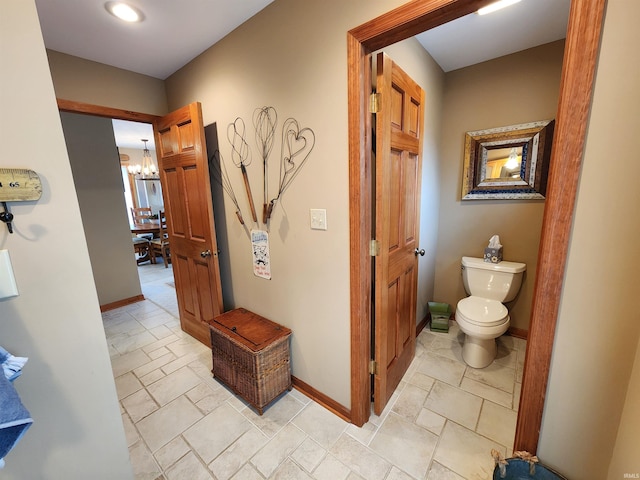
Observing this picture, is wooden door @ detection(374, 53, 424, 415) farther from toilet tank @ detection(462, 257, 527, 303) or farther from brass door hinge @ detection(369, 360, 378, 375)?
toilet tank @ detection(462, 257, 527, 303)

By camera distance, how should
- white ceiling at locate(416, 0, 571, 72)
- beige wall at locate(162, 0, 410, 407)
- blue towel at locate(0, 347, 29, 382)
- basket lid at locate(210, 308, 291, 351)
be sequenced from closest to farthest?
blue towel at locate(0, 347, 29, 382)
beige wall at locate(162, 0, 410, 407)
white ceiling at locate(416, 0, 571, 72)
basket lid at locate(210, 308, 291, 351)

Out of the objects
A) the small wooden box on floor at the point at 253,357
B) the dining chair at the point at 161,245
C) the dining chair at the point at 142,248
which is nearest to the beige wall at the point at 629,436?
the small wooden box on floor at the point at 253,357

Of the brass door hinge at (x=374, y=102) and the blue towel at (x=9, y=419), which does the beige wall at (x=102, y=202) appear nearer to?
the blue towel at (x=9, y=419)

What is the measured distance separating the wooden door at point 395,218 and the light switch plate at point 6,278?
1.43m

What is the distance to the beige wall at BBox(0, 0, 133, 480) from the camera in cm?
74

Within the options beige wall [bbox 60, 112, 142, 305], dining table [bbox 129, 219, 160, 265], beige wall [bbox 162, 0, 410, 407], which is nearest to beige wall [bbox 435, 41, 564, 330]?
beige wall [bbox 162, 0, 410, 407]

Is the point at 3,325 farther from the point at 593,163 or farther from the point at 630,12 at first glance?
the point at 630,12

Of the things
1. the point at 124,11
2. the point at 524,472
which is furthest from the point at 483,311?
the point at 124,11

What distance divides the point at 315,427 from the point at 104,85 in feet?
9.91

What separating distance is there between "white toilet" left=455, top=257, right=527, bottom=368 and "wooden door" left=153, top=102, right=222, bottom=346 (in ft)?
6.76

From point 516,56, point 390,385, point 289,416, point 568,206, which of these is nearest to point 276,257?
point 289,416

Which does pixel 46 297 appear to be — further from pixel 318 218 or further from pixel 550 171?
pixel 550 171

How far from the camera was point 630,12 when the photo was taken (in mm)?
691

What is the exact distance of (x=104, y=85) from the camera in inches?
83.6
